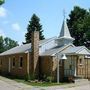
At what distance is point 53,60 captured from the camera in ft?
109

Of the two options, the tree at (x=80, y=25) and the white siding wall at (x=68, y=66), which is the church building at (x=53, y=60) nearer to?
the white siding wall at (x=68, y=66)

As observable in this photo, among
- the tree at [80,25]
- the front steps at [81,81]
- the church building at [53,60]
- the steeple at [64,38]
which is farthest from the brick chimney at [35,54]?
the tree at [80,25]

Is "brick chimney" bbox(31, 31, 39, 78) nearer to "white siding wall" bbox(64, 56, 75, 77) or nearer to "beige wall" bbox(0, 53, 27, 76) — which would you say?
"beige wall" bbox(0, 53, 27, 76)

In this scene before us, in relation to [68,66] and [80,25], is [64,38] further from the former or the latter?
[80,25]

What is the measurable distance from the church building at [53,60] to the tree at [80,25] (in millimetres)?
25060

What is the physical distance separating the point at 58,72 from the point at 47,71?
8.19 ft

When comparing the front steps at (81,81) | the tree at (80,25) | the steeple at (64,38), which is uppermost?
the tree at (80,25)

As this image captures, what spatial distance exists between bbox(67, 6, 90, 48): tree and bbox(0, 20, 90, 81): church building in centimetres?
2506

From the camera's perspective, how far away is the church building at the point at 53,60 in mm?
32856

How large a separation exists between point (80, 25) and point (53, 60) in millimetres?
31049

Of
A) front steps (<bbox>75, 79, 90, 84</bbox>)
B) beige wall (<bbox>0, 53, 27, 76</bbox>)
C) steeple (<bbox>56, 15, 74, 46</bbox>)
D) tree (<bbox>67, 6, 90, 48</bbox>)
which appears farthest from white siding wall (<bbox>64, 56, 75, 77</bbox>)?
tree (<bbox>67, 6, 90, 48</bbox>)

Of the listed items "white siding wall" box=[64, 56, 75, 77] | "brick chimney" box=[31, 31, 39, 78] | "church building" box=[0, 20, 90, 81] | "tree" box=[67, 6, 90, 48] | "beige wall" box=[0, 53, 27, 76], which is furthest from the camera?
"tree" box=[67, 6, 90, 48]

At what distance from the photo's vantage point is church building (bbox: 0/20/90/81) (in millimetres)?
32856

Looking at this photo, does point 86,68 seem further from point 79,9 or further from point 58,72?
point 79,9
